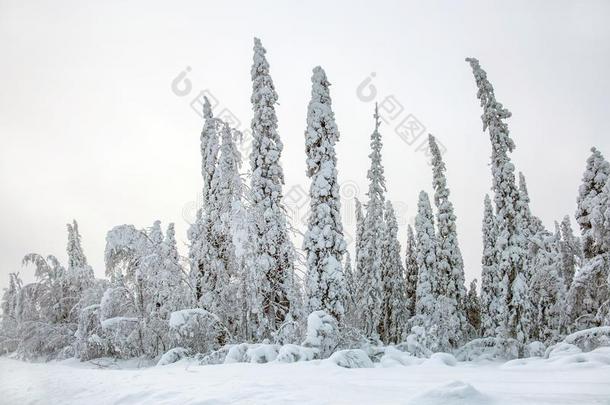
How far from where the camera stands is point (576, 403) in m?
3.87

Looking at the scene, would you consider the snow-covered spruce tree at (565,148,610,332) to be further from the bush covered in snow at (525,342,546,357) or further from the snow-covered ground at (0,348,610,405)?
the snow-covered ground at (0,348,610,405)

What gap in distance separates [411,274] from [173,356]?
3018 cm

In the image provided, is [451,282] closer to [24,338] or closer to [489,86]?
[489,86]

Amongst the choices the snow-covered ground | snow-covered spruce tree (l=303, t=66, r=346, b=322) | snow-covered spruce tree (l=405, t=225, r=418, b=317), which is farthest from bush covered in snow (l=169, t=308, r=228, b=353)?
snow-covered spruce tree (l=405, t=225, r=418, b=317)

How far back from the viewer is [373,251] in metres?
35.5

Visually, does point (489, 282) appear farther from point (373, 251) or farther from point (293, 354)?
point (293, 354)

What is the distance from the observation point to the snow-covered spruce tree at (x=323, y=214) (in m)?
18.7

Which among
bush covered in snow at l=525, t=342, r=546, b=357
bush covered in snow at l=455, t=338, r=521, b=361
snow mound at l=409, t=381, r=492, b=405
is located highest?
snow mound at l=409, t=381, r=492, b=405

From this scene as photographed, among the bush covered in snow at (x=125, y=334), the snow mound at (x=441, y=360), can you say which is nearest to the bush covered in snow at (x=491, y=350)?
the snow mound at (x=441, y=360)

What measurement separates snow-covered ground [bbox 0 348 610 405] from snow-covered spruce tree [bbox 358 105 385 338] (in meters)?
24.3

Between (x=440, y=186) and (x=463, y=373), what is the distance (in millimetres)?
28354

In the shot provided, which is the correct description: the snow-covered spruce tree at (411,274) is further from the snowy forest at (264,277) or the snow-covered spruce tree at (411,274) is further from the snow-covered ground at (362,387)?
the snow-covered ground at (362,387)

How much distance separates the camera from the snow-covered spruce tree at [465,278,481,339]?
128 feet

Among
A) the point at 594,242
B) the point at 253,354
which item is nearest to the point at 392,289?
the point at 594,242
